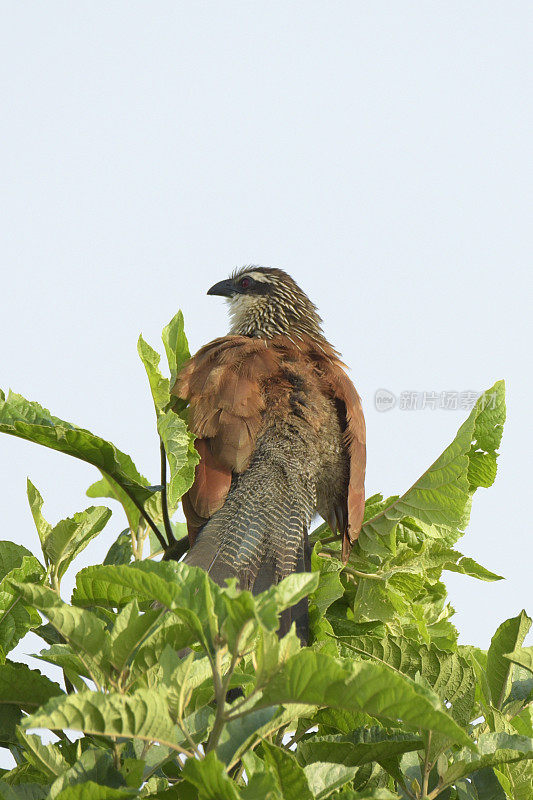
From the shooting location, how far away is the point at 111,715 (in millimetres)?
1318

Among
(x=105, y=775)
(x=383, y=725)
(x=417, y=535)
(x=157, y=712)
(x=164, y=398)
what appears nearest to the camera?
(x=157, y=712)

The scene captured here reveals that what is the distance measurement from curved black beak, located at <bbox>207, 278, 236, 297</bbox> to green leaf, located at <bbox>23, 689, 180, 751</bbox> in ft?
14.8

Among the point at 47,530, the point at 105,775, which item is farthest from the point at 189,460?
the point at 105,775

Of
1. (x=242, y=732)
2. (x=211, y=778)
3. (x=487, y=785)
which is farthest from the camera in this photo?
(x=487, y=785)

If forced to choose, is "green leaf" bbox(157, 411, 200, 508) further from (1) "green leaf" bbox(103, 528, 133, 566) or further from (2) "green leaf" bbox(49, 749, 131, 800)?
(2) "green leaf" bbox(49, 749, 131, 800)

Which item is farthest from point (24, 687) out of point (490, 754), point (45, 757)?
point (490, 754)

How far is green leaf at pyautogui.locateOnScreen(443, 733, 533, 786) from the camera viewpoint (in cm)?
165

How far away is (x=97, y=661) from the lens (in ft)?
5.10

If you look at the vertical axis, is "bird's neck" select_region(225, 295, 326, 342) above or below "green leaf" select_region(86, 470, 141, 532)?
above

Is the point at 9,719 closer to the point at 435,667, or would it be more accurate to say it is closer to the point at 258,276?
the point at 435,667

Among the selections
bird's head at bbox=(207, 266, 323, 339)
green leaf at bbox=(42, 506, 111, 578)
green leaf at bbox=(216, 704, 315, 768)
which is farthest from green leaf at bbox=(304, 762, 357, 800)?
bird's head at bbox=(207, 266, 323, 339)

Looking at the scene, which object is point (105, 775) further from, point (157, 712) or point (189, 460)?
point (189, 460)

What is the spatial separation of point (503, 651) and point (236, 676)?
0.85m

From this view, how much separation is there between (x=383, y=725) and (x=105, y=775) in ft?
2.39
